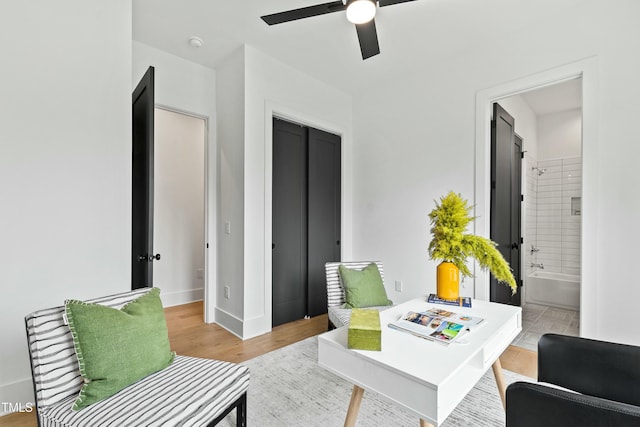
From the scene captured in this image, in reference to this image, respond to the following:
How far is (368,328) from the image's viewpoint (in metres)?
1.17

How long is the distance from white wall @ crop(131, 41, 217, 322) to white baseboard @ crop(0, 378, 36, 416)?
1581 millimetres

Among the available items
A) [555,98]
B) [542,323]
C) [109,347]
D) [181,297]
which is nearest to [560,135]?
[555,98]

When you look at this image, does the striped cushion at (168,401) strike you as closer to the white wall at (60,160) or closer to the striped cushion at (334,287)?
the white wall at (60,160)

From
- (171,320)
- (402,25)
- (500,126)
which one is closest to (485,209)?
(500,126)

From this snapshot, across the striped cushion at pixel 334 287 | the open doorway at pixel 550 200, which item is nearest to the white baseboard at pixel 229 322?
the striped cushion at pixel 334 287

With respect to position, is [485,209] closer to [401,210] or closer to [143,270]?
[401,210]

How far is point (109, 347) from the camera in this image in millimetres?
1198

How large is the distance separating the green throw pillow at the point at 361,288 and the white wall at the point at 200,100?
5.11 feet

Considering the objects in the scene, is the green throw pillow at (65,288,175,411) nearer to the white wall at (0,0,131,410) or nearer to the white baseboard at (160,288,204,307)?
the white wall at (0,0,131,410)

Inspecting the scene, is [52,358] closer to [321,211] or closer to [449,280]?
[449,280]

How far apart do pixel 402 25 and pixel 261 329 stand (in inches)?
120

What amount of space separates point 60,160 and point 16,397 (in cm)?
142

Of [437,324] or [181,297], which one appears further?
[181,297]

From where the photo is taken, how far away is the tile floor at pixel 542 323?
114 inches
